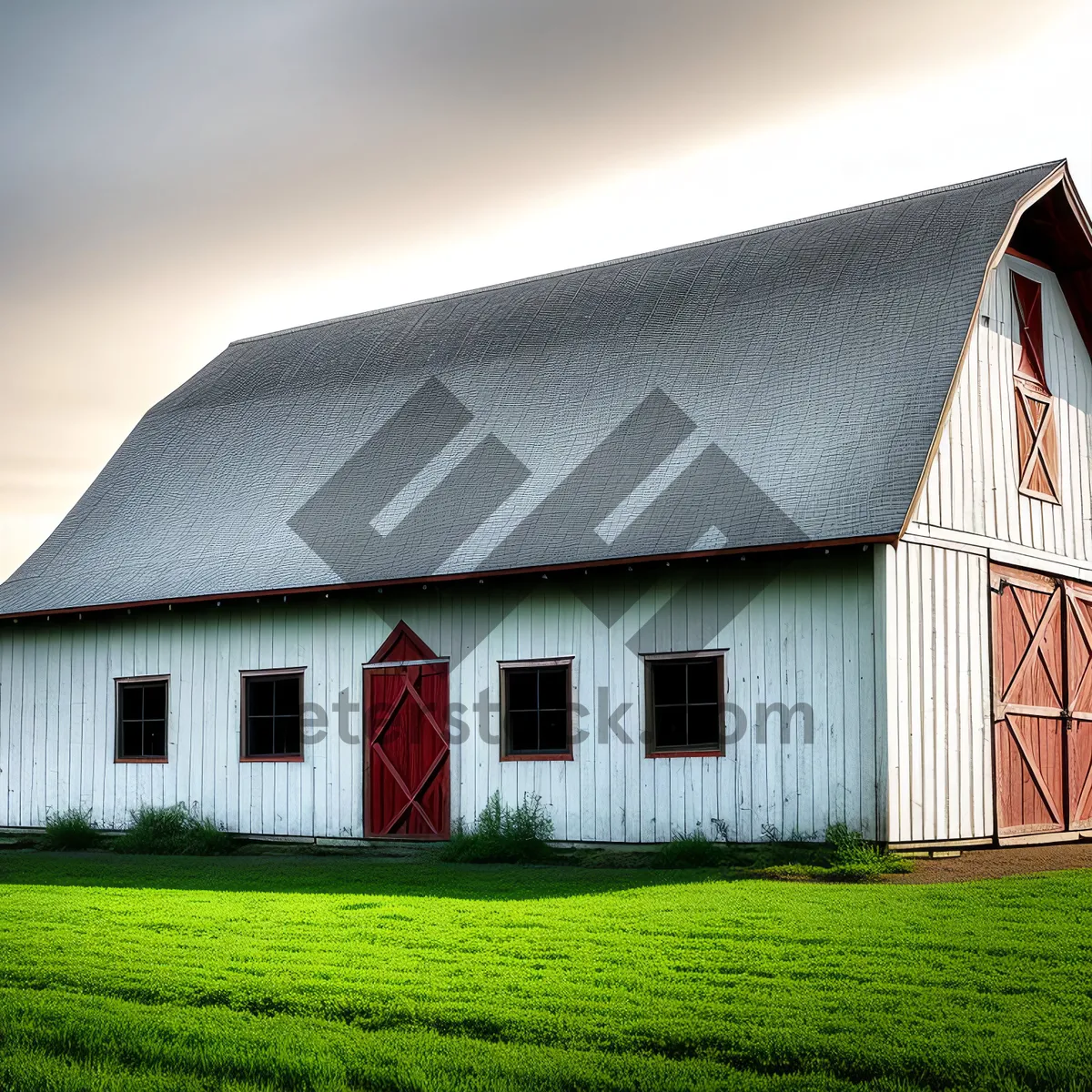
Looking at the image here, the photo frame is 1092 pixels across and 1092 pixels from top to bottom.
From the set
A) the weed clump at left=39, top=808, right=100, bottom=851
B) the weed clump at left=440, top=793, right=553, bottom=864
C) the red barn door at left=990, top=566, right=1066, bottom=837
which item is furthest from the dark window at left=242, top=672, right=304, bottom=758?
the red barn door at left=990, top=566, right=1066, bottom=837

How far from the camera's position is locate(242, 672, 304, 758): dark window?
61.9ft

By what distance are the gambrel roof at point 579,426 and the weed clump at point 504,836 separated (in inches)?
113

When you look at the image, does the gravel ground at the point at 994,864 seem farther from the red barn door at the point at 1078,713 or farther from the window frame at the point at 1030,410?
the window frame at the point at 1030,410

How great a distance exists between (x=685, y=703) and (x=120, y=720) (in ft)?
29.2

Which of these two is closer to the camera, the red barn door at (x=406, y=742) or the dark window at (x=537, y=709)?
the dark window at (x=537, y=709)

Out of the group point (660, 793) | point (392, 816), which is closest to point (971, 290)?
point (660, 793)

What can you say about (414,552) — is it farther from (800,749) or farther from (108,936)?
(108,936)

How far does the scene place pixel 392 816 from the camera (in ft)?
58.8

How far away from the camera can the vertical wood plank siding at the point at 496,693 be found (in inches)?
592

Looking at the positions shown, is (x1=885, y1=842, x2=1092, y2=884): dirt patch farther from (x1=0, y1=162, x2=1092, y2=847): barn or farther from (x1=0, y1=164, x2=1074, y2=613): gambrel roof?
(x1=0, y1=164, x2=1074, y2=613): gambrel roof

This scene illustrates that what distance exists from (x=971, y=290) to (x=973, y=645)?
4.13m

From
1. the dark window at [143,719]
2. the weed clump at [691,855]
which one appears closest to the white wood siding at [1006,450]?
the weed clump at [691,855]

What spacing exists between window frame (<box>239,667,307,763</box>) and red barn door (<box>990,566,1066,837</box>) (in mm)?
8715

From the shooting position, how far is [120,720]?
2045cm
